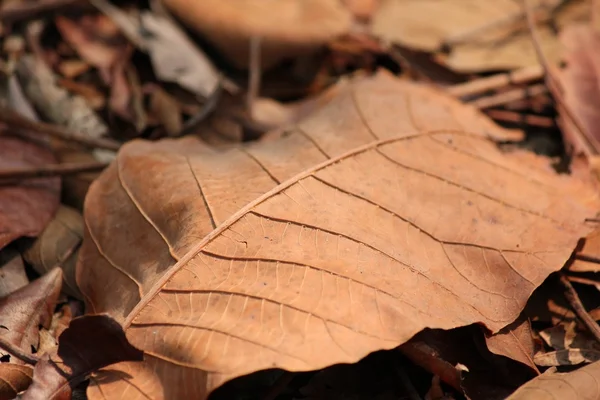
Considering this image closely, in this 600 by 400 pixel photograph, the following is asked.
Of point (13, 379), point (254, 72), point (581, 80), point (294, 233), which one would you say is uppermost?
point (581, 80)

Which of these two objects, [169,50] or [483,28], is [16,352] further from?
[483,28]

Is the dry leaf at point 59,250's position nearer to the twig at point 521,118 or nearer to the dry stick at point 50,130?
the dry stick at point 50,130

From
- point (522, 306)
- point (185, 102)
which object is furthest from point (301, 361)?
point (185, 102)

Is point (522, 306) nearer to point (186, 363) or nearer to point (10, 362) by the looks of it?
point (186, 363)

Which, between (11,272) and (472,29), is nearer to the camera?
(11,272)

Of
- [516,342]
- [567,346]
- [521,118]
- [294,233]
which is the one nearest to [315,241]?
[294,233]

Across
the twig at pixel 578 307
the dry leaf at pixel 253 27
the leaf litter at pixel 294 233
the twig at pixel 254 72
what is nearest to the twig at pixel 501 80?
the leaf litter at pixel 294 233

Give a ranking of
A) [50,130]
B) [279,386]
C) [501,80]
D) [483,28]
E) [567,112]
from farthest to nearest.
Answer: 1. [483,28]
2. [501,80]
3. [567,112]
4. [50,130]
5. [279,386]
